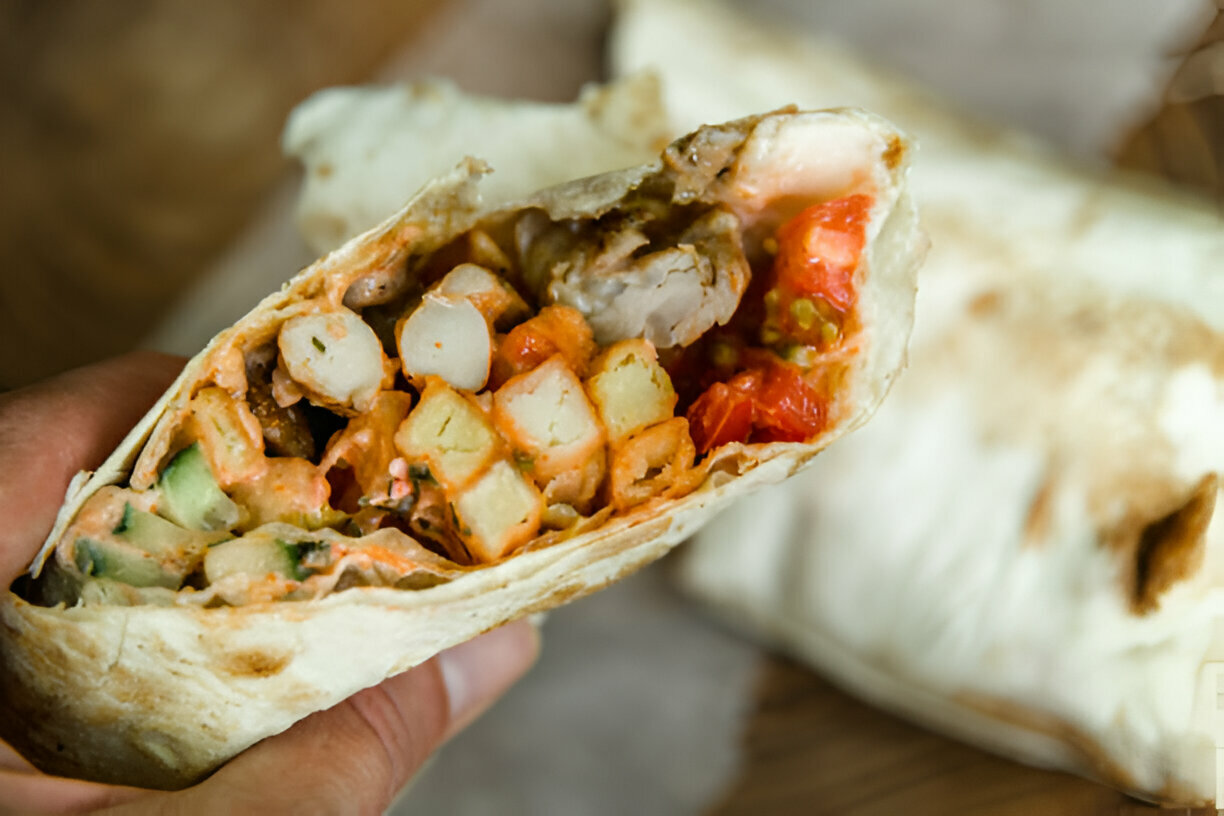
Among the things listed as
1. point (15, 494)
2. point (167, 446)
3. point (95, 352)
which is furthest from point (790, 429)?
point (95, 352)

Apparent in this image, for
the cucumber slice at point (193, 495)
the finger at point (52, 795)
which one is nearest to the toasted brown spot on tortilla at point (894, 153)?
the cucumber slice at point (193, 495)

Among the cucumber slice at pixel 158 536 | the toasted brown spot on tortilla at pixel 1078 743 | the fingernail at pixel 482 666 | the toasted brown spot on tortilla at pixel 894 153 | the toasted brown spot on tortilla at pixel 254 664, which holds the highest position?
the toasted brown spot on tortilla at pixel 894 153

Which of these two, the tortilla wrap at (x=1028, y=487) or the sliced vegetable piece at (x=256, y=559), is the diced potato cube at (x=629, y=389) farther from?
the tortilla wrap at (x=1028, y=487)

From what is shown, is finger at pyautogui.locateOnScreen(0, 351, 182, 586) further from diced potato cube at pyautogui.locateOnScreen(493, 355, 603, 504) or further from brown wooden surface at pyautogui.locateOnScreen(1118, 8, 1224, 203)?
brown wooden surface at pyautogui.locateOnScreen(1118, 8, 1224, 203)

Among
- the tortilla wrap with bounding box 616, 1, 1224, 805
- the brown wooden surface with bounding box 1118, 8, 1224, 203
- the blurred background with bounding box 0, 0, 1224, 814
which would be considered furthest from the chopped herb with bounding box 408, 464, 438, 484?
the brown wooden surface with bounding box 1118, 8, 1224, 203

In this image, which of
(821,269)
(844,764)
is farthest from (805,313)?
(844,764)

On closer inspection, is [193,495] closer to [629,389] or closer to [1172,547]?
[629,389]

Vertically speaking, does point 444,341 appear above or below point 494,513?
above
